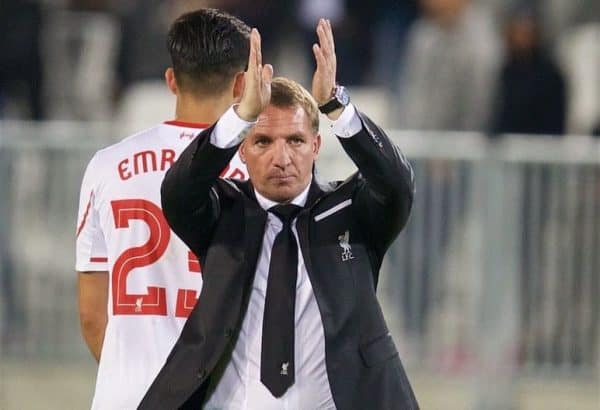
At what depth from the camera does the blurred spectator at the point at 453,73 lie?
12719mm

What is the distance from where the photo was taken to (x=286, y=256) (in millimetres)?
5129

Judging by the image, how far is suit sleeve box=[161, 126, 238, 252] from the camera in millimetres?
4980

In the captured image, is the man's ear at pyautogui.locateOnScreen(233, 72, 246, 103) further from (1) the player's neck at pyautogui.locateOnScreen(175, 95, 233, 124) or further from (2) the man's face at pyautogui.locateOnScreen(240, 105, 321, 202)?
(2) the man's face at pyautogui.locateOnScreen(240, 105, 321, 202)

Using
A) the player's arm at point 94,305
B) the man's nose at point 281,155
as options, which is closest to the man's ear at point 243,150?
the man's nose at point 281,155

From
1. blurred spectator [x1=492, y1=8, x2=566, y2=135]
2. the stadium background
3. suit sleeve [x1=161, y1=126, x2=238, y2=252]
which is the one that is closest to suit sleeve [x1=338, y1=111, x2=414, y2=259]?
suit sleeve [x1=161, y1=126, x2=238, y2=252]

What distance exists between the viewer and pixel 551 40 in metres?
14.9

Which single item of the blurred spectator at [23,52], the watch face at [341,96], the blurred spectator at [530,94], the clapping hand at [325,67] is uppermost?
the blurred spectator at [23,52]

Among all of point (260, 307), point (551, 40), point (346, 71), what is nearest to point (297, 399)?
point (260, 307)

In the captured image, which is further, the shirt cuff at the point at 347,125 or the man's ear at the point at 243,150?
the man's ear at the point at 243,150

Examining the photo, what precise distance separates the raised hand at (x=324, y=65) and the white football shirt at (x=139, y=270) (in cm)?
77

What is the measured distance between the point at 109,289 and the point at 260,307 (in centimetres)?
88

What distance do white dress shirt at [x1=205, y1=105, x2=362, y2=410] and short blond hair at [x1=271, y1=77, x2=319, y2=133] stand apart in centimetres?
20

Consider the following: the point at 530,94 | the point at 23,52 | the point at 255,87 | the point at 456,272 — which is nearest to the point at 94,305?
the point at 255,87

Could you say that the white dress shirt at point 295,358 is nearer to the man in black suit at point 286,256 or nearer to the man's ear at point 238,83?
the man in black suit at point 286,256
